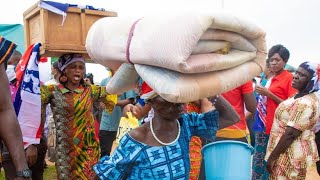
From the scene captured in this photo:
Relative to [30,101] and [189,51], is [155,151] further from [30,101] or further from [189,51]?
[30,101]

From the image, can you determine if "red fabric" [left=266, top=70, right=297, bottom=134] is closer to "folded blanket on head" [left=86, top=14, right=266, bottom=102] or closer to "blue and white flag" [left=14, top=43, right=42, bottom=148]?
"blue and white flag" [left=14, top=43, right=42, bottom=148]

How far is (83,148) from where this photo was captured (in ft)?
16.2

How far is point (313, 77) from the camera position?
186 inches

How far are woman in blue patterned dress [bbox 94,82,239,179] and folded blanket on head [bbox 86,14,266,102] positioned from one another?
0.49 m

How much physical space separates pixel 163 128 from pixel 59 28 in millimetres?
1833

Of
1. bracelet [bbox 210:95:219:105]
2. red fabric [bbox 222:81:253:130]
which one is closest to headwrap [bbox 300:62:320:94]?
red fabric [bbox 222:81:253:130]

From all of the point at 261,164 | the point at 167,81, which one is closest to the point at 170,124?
the point at 167,81

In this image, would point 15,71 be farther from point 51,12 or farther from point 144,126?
point 144,126

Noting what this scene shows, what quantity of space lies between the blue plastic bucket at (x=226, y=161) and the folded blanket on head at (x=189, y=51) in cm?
101

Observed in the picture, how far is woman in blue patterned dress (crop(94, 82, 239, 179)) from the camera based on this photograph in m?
3.03

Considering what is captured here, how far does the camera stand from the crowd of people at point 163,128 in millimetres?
3053

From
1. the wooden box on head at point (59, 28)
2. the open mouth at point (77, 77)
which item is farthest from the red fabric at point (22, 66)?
the open mouth at point (77, 77)

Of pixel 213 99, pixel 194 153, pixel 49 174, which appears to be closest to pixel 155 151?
pixel 213 99

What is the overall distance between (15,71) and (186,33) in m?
2.79
